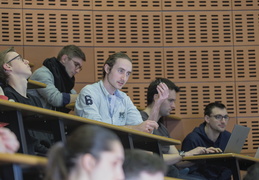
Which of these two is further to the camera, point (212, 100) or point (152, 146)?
point (212, 100)

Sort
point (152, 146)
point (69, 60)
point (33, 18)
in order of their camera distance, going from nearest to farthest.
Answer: point (152, 146) < point (69, 60) < point (33, 18)

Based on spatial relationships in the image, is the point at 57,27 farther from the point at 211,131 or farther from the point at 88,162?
the point at 88,162

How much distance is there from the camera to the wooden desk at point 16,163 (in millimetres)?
1934

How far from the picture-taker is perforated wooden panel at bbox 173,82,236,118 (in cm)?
629

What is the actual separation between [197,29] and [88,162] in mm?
4895

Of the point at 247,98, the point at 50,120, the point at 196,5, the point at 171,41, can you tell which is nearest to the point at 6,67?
the point at 50,120

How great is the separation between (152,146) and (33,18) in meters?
2.58

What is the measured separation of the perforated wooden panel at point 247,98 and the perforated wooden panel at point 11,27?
8.54ft

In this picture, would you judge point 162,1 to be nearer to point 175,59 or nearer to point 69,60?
point 175,59

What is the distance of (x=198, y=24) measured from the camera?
21.1 ft

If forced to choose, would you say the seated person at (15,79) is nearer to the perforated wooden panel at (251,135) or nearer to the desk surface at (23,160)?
the desk surface at (23,160)

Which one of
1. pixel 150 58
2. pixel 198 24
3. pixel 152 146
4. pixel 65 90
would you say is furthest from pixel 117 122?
pixel 198 24

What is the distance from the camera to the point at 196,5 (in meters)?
6.46

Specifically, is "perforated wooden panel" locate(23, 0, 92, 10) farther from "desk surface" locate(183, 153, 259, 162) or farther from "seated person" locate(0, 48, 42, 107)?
"desk surface" locate(183, 153, 259, 162)
